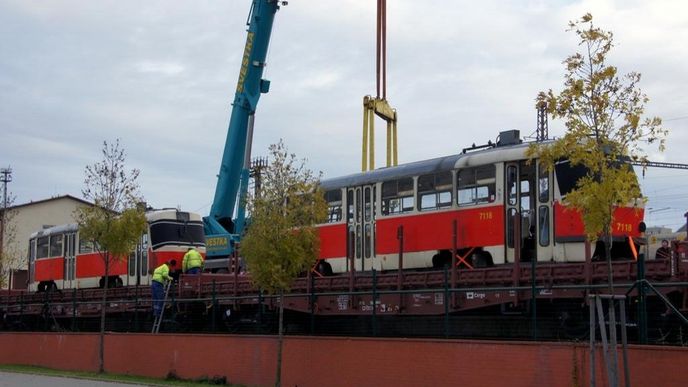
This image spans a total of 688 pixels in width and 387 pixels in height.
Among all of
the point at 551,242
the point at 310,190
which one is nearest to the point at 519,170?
the point at 551,242

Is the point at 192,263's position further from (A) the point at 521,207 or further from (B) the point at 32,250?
(B) the point at 32,250

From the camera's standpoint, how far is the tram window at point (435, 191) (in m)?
21.3

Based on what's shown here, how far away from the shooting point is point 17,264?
211 feet

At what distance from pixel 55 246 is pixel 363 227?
18345 mm

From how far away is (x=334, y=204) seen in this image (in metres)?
24.3

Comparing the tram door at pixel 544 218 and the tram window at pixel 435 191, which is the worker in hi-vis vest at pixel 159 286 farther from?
the tram door at pixel 544 218

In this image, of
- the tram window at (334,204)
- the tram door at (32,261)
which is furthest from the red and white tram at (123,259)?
the tram window at (334,204)

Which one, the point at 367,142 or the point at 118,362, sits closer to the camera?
the point at 118,362

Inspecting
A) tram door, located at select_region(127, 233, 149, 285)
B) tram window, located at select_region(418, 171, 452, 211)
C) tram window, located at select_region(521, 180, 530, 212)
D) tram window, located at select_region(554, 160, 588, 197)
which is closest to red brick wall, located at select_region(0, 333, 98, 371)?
tram door, located at select_region(127, 233, 149, 285)

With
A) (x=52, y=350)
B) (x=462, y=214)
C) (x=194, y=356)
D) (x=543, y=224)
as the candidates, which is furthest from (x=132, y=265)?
(x=543, y=224)

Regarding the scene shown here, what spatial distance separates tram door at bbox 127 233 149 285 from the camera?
32.2 meters

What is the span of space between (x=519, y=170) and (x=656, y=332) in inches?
231

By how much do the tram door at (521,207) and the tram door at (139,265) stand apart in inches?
617

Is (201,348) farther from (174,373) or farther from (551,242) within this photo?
(551,242)
